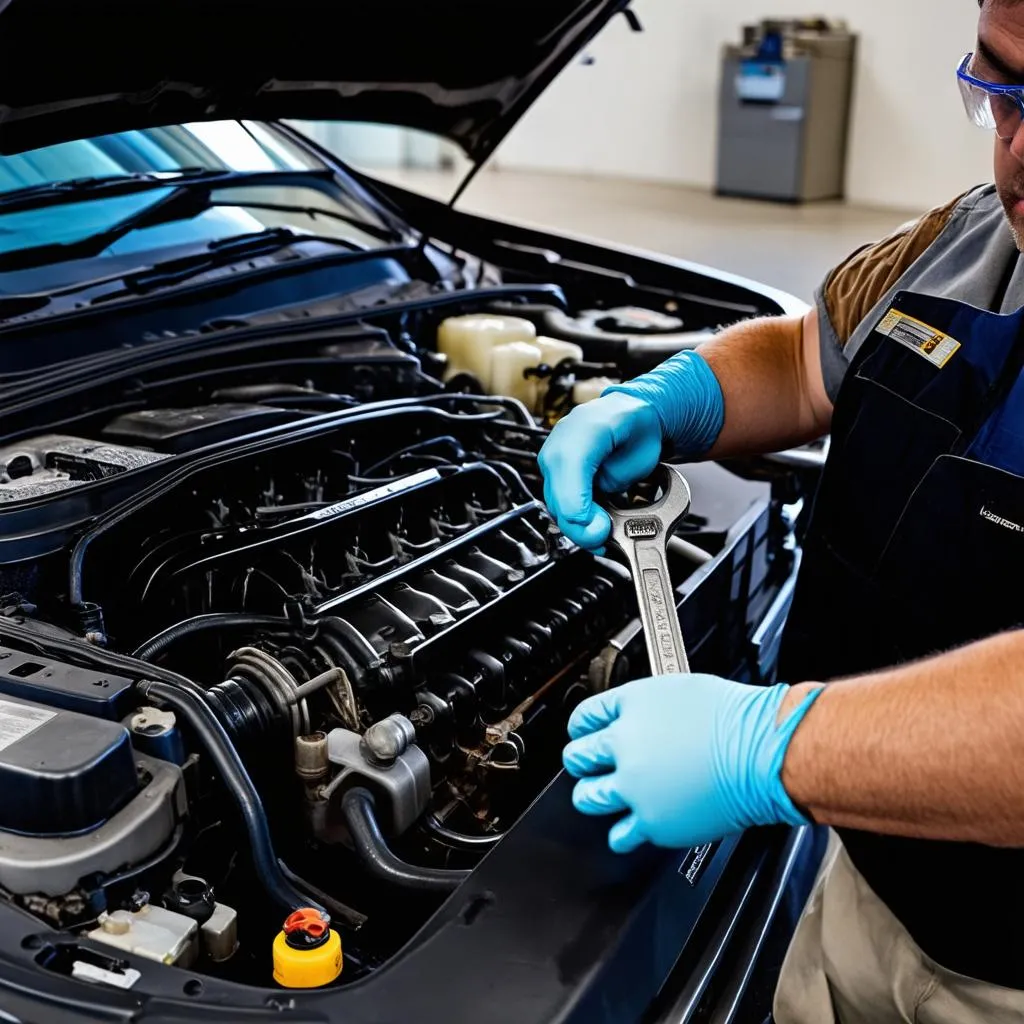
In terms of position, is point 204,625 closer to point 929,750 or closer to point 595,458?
point 595,458

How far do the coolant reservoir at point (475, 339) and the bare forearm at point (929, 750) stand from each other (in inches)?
54.1

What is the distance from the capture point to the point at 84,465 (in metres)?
1.49

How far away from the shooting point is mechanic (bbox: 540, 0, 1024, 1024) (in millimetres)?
936

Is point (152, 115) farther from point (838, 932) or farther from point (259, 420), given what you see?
point (838, 932)

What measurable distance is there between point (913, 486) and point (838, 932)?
2.19 feet

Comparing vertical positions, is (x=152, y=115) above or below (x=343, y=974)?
above

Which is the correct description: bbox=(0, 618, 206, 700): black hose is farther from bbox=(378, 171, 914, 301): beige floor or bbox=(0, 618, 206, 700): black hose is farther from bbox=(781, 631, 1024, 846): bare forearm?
bbox=(378, 171, 914, 301): beige floor

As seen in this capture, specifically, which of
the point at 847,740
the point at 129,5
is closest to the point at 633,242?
the point at 129,5

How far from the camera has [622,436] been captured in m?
1.50

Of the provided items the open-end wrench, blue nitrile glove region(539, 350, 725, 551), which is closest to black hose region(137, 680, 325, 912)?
the open-end wrench

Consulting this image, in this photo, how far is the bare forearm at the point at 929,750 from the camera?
2.93 feet

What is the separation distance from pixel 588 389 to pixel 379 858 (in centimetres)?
119

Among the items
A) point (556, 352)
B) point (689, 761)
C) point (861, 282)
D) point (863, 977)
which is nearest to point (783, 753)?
point (689, 761)

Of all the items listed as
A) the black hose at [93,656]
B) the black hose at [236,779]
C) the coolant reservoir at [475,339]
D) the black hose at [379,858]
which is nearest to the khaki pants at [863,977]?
the black hose at [379,858]
